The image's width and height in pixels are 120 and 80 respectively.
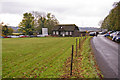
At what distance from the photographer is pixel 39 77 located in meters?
5.81

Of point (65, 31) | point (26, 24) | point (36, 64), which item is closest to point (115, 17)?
point (36, 64)

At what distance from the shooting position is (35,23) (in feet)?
202

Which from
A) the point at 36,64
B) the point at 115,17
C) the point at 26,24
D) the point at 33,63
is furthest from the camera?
the point at 26,24

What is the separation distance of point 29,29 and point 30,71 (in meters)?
51.8

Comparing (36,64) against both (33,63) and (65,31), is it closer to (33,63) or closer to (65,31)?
(33,63)

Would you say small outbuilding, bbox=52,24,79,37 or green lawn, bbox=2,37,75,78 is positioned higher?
small outbuilding, bbox=52,24,79,37

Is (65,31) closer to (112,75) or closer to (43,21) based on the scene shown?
(43,21)

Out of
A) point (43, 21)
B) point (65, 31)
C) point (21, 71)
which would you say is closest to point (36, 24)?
point (43, 21)

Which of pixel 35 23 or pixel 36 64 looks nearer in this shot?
pixel 36 64

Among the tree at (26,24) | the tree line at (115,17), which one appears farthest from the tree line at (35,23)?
the tree line at (115,17)

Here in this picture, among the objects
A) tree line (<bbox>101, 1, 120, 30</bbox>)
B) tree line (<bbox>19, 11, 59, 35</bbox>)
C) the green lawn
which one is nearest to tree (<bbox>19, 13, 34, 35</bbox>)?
tree line (<bbox>19, 11, 59, 35</bbox>)

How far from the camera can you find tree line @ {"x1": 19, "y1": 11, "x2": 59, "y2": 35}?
55844 millimetres

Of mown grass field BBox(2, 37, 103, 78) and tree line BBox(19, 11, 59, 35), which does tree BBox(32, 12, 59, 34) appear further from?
mown grass field BBox(2, 37, 103, 78)

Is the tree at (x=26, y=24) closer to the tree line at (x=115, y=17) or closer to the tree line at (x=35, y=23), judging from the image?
the tree line at (x=35, y=23)
